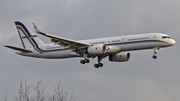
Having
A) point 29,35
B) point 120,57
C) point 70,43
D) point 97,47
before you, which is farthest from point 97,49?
point 29,35

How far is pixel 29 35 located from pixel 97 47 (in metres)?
21.0

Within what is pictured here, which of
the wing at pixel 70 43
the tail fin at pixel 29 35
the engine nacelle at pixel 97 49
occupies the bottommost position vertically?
the engine nacelle at pixel 97 49

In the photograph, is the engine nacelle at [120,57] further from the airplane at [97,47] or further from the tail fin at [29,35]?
the tail fin at [29,35]

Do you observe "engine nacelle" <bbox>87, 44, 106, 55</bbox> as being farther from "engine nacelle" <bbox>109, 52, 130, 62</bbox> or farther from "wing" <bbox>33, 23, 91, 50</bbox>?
"engine nacelle" <bbox>109, 52, 130, 62</bbox>

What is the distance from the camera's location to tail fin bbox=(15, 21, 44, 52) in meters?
77.0

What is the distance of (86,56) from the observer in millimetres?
69000

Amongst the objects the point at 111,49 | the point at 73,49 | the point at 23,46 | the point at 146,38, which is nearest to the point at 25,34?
the point at 23,46

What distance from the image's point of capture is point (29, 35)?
79750 mm

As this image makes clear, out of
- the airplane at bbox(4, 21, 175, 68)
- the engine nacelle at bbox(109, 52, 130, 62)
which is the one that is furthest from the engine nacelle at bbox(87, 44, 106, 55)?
the engine nacelle at bbox(109, 52, 130, 62)

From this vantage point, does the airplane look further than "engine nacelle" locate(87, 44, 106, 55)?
No

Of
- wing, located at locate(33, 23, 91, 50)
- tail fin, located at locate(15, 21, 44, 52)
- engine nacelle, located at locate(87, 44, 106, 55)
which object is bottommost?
engine nacelle, located at locate(87, 44, 106, 55)

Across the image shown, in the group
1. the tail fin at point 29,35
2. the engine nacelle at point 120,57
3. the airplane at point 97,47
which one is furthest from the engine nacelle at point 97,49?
the tail fin at point 29,35

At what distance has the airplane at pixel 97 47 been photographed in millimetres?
64750

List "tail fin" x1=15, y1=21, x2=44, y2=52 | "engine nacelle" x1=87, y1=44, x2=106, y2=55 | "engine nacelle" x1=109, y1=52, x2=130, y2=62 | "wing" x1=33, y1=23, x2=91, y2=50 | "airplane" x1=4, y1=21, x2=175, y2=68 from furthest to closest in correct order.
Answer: "tail fin" x1=15, y1=21, x2=44, y2=52
"engine nacelle" x1=109, y1=52, x2=130, y2=62
"wing" x1=33, y1=23, x2=91, y2=50
"engine nacelle" x1=87, y1=44, x2=106, y2=55
"airplane" x1=4, y1=21, x2=175, y2=68
